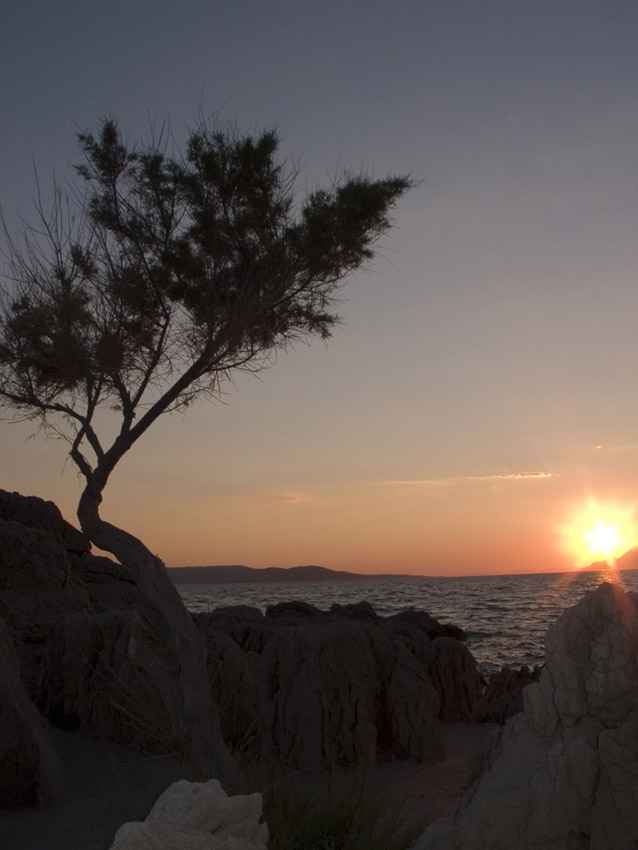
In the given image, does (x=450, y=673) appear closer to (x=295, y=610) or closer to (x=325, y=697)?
(x=295, y=610)

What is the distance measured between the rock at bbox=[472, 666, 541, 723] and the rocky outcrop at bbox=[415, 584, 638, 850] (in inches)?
391

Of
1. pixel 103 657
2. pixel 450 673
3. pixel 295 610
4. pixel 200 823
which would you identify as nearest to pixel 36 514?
pixel 103 657

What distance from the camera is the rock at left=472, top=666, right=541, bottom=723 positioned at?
44.0 ft

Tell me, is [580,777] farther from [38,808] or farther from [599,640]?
[38,808]

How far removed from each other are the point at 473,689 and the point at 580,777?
11355 millimetres

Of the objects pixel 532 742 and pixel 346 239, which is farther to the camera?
pixel 346 239

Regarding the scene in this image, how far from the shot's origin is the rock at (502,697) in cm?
1342

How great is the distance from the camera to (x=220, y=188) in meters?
9.66

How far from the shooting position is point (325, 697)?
9625mm

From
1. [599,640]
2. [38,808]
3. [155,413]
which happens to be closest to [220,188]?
[155,413]

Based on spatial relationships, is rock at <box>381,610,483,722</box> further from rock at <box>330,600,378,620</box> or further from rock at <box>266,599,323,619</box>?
rock at <box>330,600,378,620</box>

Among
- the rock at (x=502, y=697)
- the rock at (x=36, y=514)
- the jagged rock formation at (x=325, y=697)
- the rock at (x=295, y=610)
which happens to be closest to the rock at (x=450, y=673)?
the rock at (x=502, y=697)

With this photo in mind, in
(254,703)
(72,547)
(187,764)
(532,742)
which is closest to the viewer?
(532,742)

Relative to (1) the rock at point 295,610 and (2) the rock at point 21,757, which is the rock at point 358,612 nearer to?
(1) the rock at point 295,610
